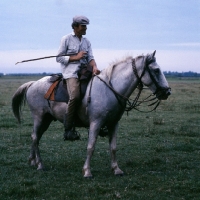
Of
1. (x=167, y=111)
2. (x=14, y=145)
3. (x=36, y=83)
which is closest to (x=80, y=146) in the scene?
(x=14, y=145)

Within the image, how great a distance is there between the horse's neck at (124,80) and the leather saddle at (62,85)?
1.70ft

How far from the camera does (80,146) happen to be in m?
11.7

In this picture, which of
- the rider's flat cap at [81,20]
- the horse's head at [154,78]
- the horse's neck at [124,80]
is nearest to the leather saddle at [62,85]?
the horse's neck at [124,80]

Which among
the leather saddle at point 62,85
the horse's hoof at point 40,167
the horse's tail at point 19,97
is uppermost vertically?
the leather saddle at point 62,85

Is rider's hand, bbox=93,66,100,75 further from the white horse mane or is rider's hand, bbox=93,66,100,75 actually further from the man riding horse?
the white horse mane

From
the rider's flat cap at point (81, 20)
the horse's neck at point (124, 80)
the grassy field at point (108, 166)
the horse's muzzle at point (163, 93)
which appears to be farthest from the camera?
the rider's flat cap at point (81, 20)

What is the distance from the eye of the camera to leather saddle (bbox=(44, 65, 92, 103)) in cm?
829

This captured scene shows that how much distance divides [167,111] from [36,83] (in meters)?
13.2

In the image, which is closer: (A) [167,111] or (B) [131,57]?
(B) [131,57]

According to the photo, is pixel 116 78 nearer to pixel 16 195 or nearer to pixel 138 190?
pixel 138 190

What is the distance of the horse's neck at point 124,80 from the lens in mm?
8008

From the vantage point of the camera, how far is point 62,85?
8.76 meters

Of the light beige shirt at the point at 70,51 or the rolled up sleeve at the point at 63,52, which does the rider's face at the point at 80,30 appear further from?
the rolled up sleeve at the point at 63,52

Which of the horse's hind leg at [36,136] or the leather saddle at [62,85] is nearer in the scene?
the leather saddle at [62,85]
